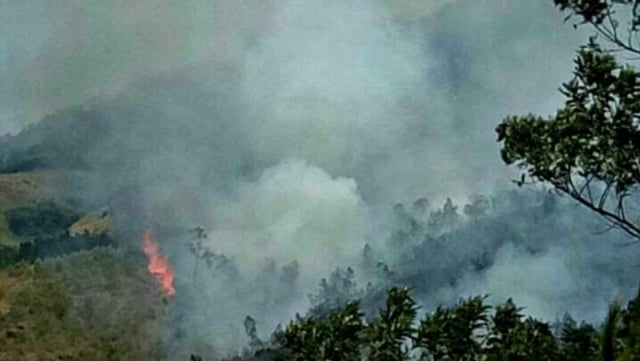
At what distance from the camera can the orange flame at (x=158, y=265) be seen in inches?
4050

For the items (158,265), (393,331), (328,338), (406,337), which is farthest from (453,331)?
(158,265)

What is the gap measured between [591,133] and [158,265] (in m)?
102

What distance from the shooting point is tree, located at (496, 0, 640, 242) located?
22.3 feet

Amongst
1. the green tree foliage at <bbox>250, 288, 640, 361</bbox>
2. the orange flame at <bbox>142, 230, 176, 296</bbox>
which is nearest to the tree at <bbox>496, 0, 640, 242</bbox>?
the green tree foliage at <bbox>250, 288, 640, 361</bbox>

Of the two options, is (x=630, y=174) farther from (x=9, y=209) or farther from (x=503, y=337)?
(x=9, y=209)

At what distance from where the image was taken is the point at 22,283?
3305 inches

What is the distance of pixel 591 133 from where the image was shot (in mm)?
6996

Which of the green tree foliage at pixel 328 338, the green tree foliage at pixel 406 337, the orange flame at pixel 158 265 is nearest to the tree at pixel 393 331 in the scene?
the green tree foliage at pixel 406 337

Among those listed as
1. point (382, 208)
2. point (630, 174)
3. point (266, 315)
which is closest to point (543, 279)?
point (382, 208)

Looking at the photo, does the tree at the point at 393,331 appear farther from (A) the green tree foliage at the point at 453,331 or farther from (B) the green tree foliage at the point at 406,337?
(A) the green tree foliage at the point at 453,331

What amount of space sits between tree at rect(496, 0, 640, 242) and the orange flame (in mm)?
95936

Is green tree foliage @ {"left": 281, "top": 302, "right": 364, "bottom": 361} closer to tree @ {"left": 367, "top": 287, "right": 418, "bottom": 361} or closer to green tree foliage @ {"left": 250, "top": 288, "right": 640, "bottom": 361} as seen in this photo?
green tree foliage @ {"left": 250, "top": 288, "right": 640, "bottom": 361}

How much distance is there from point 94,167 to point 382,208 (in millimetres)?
46005

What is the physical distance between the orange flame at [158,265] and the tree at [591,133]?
95.9m
